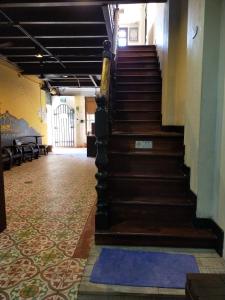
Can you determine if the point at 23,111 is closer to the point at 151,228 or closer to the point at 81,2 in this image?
the point at 81,2

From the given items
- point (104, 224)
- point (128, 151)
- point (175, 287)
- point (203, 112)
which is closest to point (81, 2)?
point (128, 151)

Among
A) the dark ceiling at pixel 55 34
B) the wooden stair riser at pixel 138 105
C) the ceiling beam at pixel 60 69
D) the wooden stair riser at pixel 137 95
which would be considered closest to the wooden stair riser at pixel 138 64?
the dark ceiling at pixel 55 34

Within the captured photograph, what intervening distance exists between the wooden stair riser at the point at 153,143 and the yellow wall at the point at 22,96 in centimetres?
464

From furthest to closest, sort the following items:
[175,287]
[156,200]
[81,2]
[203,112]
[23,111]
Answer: [23,111] < [81,2] < [156,200] < [203,112] < [175,287]

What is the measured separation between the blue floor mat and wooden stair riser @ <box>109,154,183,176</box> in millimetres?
952

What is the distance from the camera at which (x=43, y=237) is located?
2.38m

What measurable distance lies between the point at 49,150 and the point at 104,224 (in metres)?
8.22

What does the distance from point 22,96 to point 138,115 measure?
16.5 ft

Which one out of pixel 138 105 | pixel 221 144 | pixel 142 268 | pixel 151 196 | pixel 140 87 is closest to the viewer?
pixel 142 268

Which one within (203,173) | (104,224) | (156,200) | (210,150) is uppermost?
(210,150)

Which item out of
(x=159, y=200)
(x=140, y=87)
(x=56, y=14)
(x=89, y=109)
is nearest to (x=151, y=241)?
(x=159, y=200)

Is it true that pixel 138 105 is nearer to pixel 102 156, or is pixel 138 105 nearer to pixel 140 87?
pixel 140 87

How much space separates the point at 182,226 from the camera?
2248mm

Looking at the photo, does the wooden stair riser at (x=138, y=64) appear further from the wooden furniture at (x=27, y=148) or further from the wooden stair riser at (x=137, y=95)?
the wooden furniture at (x=27, y=148)
